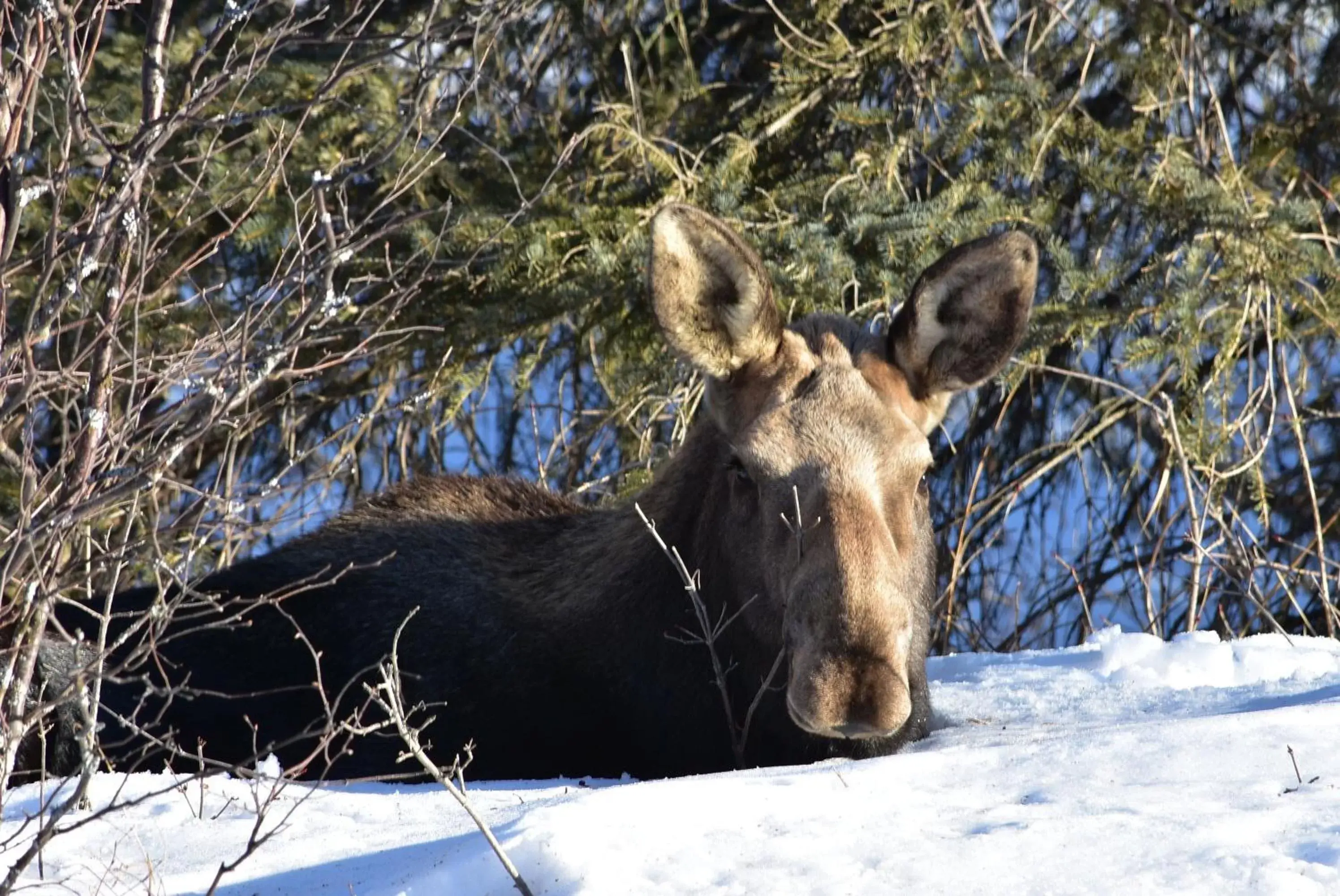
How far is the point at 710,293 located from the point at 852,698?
151 cm

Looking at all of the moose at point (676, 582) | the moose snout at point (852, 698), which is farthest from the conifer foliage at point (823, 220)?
the moose snout at point (852, 698)

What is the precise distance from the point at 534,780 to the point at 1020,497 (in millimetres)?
5695

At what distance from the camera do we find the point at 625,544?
5.25 m

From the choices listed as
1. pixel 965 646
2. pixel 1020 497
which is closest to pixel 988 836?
pixel 965 646

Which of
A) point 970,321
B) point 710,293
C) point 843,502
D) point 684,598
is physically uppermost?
point 710,293

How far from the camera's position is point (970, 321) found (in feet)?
16.6

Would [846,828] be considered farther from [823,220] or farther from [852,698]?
[823,220]

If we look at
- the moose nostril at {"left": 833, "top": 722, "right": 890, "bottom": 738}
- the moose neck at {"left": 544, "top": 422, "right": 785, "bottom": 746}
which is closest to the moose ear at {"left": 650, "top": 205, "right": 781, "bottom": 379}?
the moose neck at {"left": 544, "top": 422, "right": 785, "bottom": 746}

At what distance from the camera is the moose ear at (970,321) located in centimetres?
499

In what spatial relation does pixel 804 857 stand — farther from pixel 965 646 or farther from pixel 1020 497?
pixel 1020 497

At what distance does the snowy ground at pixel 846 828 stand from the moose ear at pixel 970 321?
48.7 inches

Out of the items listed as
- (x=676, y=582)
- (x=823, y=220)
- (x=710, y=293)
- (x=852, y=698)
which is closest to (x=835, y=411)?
(x=710, y=293)

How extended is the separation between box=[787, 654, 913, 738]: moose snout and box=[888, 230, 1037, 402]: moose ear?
127 centimetres

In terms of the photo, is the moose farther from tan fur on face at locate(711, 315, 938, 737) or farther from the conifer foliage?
the conifer foliage
